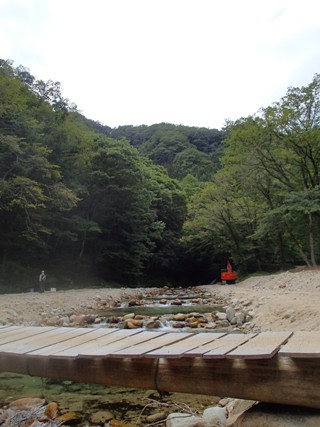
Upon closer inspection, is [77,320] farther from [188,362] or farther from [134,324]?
[188,362]

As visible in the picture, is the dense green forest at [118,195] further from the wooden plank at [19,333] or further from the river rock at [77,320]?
the wooden plank at [19,333]

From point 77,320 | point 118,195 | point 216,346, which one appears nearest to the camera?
point 216,346

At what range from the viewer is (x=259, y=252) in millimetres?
29281

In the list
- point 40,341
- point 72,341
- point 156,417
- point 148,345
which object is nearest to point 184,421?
point 156,417

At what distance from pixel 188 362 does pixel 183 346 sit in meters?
0.17

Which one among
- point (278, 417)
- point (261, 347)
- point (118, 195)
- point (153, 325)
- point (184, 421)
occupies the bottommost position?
point (153, 325)

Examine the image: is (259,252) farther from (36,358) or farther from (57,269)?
(36,358)

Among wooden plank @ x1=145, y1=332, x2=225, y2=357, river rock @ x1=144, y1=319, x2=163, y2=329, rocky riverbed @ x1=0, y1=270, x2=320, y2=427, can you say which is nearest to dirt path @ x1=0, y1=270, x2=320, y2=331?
→ rocky riverbed @ x1=0, y1=270, x2=320, y2=427

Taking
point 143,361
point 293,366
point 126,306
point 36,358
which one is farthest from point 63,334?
point 126,306

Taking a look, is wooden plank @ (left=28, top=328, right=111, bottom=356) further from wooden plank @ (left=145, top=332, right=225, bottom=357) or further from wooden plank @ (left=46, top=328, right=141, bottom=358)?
wooden plank @ (left=145, top=332, right=225, bottom=357)

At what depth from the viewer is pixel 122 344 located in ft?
9.62

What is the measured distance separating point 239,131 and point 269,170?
10.2 feet

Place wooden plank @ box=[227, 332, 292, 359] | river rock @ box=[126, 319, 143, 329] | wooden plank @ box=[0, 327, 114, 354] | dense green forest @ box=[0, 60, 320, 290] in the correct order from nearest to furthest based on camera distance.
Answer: wooden plank @ box=[227, 332, 292, 359], wooden plank @ box=[0, 327, 114, 354], river rock @ box=[126, 319, 143, 329], dense green forest @ box=[0, 60, 320, 290]

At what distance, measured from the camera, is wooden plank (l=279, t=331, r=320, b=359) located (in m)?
1.96
